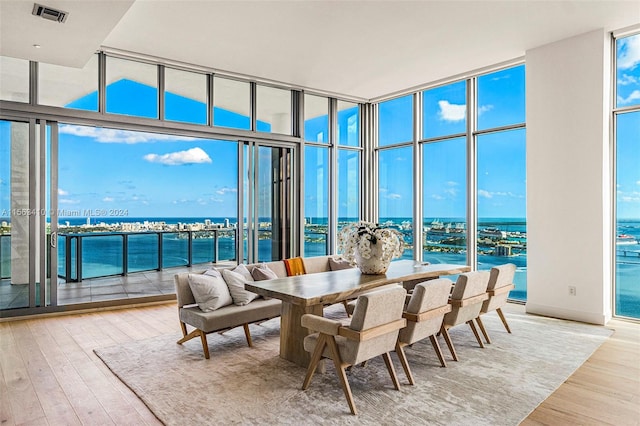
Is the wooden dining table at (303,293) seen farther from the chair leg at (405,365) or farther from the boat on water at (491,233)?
the boat on water at (491,233)

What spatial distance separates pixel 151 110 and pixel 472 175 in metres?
4.97

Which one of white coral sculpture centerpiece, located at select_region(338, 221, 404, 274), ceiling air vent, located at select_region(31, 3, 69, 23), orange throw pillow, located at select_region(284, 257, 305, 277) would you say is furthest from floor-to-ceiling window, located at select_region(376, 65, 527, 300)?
ceiling air vent, located at select_region(31, 3, 69, 23)

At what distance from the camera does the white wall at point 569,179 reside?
15.5 ft

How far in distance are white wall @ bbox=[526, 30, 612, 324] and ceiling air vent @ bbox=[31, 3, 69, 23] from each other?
533 centimetres

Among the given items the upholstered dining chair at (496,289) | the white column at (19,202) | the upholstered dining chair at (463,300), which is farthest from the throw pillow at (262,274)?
the white column at (19,202)

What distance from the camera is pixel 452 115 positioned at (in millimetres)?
6785

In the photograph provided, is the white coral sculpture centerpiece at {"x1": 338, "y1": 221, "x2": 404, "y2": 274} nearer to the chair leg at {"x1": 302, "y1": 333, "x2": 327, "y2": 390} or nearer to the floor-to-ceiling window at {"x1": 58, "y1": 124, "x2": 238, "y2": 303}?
the chair leg at {"x1": 302, "y1": 333, "x2": 327, "y2": 390}

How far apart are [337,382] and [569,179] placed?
387 centimetres

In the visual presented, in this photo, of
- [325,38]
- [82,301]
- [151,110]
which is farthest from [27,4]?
[82,301]

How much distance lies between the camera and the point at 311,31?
15.8ft

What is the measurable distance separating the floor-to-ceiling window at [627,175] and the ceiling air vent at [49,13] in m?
6.00

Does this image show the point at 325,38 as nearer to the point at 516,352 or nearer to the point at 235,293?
the point at 235,293

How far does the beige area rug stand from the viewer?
2.55 m

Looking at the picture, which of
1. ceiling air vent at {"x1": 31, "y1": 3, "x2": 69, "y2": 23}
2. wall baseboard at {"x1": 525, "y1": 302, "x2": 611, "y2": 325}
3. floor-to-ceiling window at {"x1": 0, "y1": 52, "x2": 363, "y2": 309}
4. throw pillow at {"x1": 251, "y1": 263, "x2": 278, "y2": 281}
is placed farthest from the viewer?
floor-to-ceiling window at {"x1": 0, "y1": 52, "x2": 363, "y2": 309}
